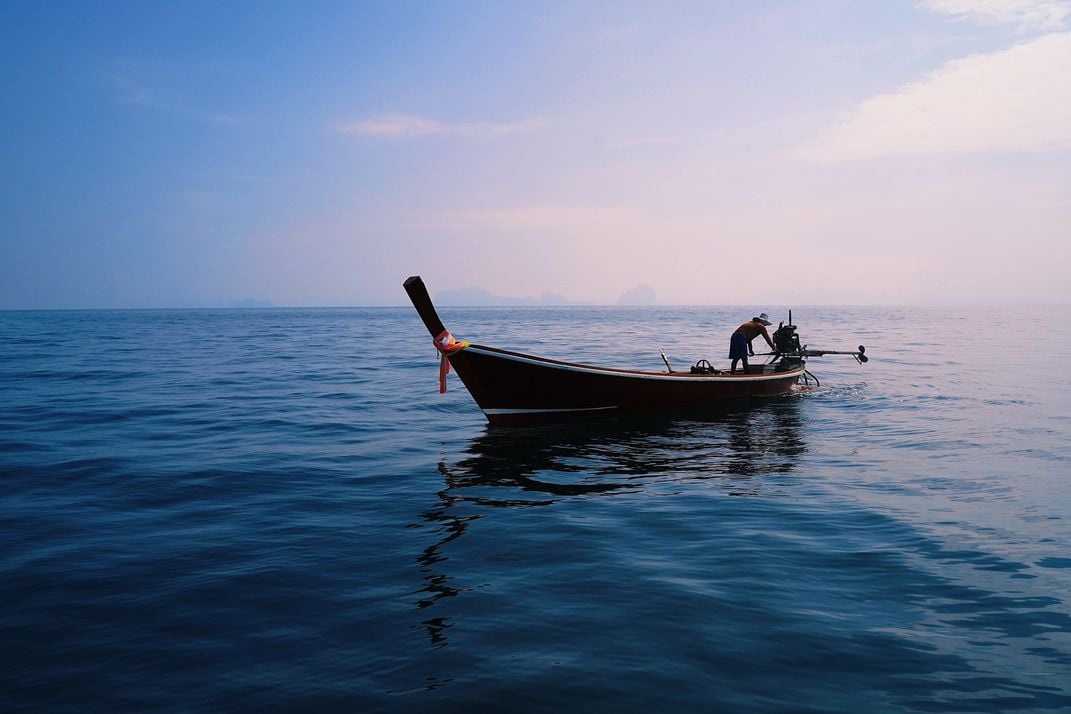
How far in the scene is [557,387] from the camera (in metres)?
16.1

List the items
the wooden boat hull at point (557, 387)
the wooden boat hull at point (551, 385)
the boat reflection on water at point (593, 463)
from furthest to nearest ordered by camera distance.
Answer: the wooden boat hull at point (557, 387) < the wooden boat hull at point (551, 385) < the boat reflection on water at point (593, 463)

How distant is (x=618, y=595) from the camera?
6.64m

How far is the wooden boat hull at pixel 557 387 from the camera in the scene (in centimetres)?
1530

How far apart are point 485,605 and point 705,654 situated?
2.13 meters

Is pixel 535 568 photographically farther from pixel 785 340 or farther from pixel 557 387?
pixel 785 340

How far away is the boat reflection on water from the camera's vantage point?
31.0 feet

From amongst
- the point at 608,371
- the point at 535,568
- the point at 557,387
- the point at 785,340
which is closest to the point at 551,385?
the point at 557,387

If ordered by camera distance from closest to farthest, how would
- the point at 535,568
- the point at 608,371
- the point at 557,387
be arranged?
the point at 535,568 → the point at 557,387 → the point at 608,371

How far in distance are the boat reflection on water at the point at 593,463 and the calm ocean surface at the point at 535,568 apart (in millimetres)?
75

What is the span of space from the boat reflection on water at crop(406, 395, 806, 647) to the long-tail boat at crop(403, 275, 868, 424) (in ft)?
1.46

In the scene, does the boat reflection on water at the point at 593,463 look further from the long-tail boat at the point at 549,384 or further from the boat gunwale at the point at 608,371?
the boat gunwale at the point at 608,371

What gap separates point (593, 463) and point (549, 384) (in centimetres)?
338

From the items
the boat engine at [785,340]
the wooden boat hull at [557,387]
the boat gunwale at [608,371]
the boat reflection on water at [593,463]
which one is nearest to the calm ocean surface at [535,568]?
the boat reflection on water at [593,463]

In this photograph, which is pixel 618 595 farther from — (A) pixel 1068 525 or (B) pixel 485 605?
(A) pixel 1068 525
